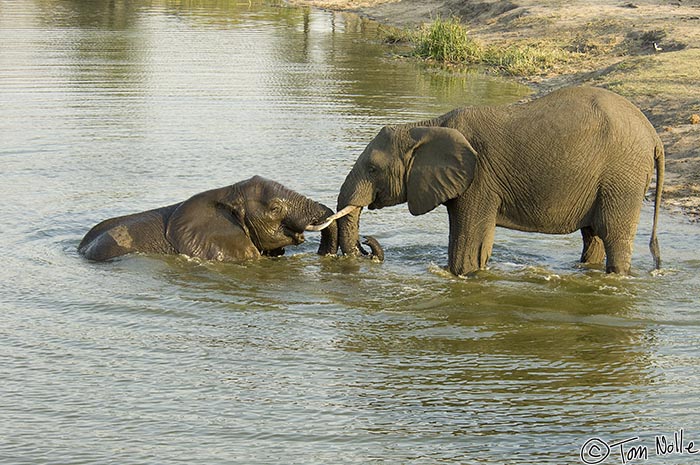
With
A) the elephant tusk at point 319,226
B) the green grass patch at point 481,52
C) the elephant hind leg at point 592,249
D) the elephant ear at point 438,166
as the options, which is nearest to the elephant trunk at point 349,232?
the elephant tusk at point 319,226

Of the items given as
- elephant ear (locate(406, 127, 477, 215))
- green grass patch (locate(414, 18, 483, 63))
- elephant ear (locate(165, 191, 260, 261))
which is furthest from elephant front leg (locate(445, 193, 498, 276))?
green grass patch (locate(414, 18, 483, 63))

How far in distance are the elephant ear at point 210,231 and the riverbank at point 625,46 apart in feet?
16.2

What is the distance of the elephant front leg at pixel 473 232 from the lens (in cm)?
946

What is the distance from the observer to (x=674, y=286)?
9438 mm

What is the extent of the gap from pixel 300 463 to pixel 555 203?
13.2 feet

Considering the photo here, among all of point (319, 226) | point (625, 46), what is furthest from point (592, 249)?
point (625, 46)

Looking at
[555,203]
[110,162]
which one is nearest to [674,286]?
[555,203]

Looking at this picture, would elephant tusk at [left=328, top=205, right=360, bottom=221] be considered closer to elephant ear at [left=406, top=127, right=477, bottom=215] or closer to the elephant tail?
elephant ear at [left=406, top=127, right=477, bottom=215]

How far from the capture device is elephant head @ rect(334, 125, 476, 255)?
9.27 meters

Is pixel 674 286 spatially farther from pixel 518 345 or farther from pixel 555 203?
pixel 518 345

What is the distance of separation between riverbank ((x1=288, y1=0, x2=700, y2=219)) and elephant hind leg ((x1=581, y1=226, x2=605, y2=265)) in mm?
2253

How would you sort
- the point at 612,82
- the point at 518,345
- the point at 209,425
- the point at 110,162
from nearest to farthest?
the point at 209,425, the point at 518,345, the point at 110,162, the point at 612,82

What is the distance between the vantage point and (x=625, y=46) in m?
21.9
